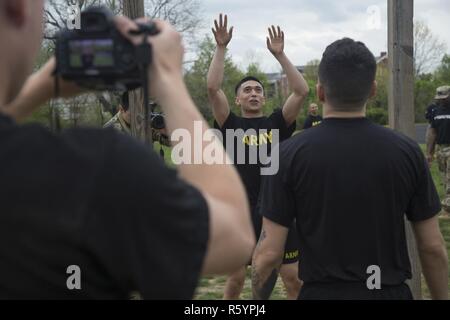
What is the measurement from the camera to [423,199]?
2328mm

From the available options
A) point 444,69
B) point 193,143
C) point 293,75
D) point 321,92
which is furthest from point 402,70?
point 444,69

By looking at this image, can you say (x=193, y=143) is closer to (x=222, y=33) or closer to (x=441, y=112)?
(x=222, y=33)

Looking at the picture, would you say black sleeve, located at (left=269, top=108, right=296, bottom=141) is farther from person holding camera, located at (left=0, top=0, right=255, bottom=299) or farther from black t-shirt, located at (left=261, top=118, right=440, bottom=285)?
person holding camera, located at (left=0, top=0, right=255, bottom=299)

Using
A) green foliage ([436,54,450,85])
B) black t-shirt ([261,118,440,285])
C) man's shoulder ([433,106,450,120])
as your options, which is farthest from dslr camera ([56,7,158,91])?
green foliage ([436,54,450,85])

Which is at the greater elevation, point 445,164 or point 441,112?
point 441,112

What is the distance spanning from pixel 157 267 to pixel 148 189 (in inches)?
5.6

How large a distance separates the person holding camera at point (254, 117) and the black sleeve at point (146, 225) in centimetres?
350

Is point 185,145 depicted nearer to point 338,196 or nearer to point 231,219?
point 231,219

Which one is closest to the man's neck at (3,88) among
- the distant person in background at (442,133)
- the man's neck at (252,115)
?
the man's neck at (252,115)

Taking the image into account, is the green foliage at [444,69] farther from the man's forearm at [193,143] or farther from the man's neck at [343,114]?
the man's forearm at [193,143]

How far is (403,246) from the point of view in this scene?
232 cm

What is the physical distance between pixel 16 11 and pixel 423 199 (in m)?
1.81

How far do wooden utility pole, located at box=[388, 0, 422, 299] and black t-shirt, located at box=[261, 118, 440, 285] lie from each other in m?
1.41
